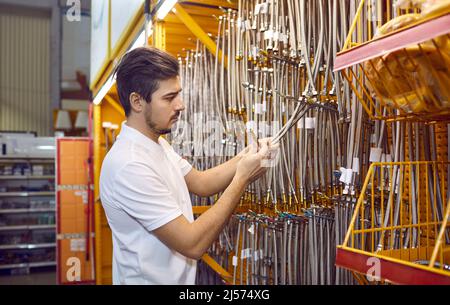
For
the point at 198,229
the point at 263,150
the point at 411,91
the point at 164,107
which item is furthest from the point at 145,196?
the point at 411,91

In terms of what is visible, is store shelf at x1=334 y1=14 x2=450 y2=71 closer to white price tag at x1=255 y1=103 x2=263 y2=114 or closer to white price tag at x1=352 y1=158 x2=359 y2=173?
white price tag at x1=352 y1=158 x2=359 y2=173

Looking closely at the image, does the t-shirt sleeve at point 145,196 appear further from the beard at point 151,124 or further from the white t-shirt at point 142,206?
the beard at point 151,124

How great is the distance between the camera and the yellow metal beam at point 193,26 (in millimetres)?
2055

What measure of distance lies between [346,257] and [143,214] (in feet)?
1.94

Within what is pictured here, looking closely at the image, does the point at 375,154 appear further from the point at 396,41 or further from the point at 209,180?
the point at 209,180

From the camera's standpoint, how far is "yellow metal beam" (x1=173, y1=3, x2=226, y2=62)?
205cm

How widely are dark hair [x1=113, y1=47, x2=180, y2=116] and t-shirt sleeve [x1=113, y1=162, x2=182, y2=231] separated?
23 cm

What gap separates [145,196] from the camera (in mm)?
1150

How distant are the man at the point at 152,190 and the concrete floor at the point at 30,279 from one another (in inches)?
204

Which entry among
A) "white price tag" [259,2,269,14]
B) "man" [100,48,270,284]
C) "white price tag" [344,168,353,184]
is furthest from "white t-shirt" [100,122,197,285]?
"white price tag" [259,2,269,14]

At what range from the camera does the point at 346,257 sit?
2.58ft

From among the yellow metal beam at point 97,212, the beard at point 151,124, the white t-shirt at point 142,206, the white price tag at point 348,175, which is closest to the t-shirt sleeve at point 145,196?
the white t-shirt at point 142,206

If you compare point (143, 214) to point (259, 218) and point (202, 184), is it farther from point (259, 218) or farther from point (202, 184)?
point (259, 218)

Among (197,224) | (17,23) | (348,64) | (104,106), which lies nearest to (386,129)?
(348,64)
